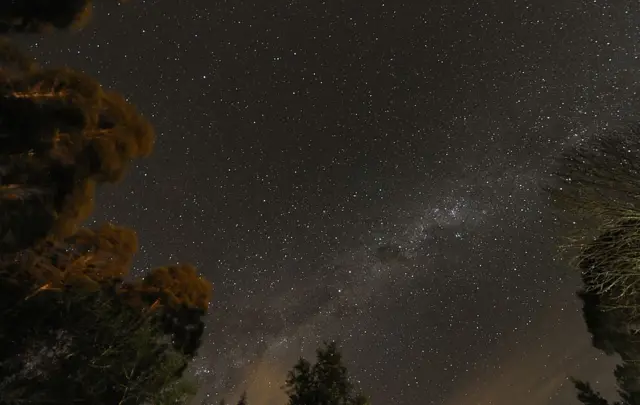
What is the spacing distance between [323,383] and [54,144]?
10177mm

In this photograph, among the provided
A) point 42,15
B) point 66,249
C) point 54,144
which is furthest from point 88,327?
point 42,15

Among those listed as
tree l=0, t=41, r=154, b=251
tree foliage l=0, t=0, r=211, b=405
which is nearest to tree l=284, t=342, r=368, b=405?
tree foliage l=0, t=0, r=211, b=405

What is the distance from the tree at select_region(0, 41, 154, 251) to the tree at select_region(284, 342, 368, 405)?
8449mm

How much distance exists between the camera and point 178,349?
A: 12.8m

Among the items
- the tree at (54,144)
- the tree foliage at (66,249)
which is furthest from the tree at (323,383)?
the tree at (54,144)

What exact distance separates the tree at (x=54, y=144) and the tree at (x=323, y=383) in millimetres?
8449

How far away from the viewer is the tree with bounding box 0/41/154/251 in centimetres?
872

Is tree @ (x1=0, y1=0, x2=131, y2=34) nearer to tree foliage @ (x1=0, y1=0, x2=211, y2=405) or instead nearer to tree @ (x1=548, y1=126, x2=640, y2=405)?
tree foliage @ (x1=0, y1=0, x2=211, y2=405)

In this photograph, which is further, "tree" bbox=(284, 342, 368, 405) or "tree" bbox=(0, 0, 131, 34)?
"tree" bbox=(284, 342, 368, 405)

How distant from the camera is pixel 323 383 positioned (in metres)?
14.8

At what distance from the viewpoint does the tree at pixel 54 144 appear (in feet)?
28.6

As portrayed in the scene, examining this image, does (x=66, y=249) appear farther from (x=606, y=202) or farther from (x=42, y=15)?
(x=606, y=202)

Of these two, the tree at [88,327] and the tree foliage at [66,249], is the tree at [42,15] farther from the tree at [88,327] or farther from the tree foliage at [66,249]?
the tree at [88,327]

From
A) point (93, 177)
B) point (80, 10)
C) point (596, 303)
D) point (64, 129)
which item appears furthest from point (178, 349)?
point (596, 303)
